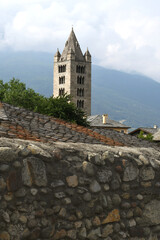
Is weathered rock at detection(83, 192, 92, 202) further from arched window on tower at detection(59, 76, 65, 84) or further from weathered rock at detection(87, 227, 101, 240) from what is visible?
arched window on tower at detection(59, 76, 65, 84)

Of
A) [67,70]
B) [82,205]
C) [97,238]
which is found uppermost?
[67,70]

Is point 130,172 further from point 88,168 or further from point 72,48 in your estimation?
point 72,48

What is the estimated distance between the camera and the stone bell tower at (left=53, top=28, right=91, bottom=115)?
98.3 metres

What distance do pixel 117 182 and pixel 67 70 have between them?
94.6 m

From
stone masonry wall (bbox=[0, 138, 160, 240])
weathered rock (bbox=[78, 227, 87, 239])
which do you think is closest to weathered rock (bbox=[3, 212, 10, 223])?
stone masonry wall (bbox=[0, 138, 160, 240])

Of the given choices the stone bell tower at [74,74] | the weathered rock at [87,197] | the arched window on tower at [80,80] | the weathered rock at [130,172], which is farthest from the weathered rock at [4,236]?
the arched window on tower at [80,80]

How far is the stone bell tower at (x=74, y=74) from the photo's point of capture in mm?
98312

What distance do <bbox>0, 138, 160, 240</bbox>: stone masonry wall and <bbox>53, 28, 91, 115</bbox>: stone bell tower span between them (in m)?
90.9

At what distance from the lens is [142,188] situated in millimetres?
6082

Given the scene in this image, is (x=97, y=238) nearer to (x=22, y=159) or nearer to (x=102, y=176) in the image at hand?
(x=102, y=176)

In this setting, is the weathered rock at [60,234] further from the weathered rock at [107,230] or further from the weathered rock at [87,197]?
the weathered rock at [107,230]

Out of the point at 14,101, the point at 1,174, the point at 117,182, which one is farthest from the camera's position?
the point at 14,101

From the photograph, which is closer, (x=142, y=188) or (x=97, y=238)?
(x=97, y=238)

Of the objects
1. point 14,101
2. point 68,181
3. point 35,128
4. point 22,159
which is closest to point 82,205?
point 68,181
